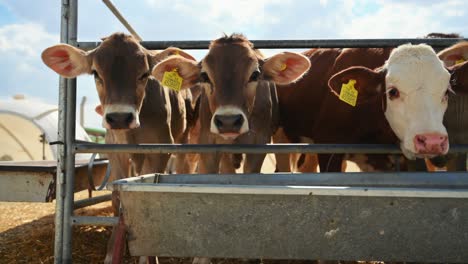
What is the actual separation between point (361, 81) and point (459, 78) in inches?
27.7

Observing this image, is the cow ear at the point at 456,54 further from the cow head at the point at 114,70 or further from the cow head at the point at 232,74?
the cow head at the point at 114,70

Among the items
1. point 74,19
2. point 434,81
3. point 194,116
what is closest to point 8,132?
point 194,116

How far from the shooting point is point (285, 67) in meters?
3.96

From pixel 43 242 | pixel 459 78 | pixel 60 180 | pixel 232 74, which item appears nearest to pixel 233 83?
pixel 232 74

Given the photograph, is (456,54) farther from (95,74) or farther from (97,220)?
(97,220)

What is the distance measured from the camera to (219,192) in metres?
2.03

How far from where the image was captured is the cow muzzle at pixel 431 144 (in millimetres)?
2961

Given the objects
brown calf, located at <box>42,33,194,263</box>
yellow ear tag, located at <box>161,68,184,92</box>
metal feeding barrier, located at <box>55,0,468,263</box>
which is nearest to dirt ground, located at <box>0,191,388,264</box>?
brown calf, located at <box>42,33,194,263</box>

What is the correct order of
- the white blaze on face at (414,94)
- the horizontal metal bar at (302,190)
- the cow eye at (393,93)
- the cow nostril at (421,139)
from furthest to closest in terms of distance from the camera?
the cow eye at (393,93) < the white blaze on face at (414,94) < the cow nostril at (421,139) < the horizontal metal bar at (302,190)

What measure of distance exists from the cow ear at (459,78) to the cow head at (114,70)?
2.39 m

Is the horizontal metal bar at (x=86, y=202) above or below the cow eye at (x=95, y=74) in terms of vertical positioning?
below

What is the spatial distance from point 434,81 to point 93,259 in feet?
10.3

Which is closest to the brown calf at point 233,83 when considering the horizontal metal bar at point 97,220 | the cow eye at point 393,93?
the cow eye at point 393,93

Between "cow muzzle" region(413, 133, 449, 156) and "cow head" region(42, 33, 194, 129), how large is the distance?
6.56 feet
